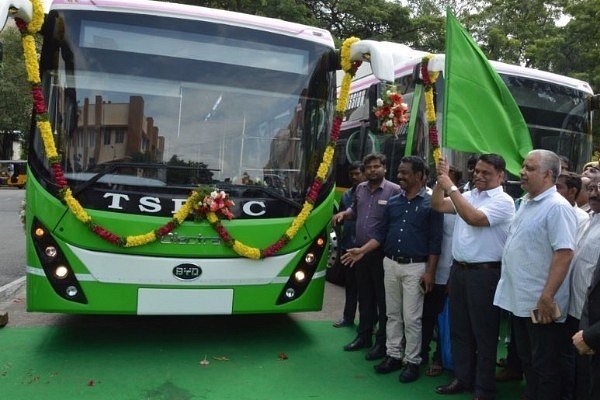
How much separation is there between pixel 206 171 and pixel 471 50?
239 centimetres

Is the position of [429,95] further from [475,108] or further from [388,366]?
[388,366]

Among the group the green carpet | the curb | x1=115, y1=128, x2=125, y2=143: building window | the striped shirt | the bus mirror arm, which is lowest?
the curb

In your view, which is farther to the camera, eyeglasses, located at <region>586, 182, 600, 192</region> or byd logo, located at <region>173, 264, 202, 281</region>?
byd logo, located at <region>173, 264, 202, 281</region>

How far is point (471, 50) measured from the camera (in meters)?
4.56

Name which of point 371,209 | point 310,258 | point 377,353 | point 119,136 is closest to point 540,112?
point 371,209

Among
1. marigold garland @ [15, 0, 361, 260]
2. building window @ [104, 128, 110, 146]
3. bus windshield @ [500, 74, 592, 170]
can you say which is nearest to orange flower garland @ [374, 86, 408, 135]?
marigold garland @ [15, 0, 361, 260]

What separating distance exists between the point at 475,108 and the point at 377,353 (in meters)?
2.31

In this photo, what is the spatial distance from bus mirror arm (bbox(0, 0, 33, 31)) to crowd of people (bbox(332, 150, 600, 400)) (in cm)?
314

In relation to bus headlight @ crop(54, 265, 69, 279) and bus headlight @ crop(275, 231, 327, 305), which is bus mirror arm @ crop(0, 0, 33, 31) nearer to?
bus headlight @ crop(54, 265, 69, 279)

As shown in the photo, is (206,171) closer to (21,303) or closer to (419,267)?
(419,267)

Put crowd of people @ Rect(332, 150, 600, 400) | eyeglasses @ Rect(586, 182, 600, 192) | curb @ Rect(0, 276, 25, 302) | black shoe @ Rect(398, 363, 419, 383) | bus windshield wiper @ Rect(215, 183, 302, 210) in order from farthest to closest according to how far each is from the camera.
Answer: curb @ Rect(0, 276, 25, 302)
bus windshield wiper @ Rect(215, 183, 302, 210)
black shoe @ Rect(398, 363, 419, 383)
crowd of people @ Rect(332, 150, 600, 400)
eyeglasses @ Rect(586, 182, 600, 192)

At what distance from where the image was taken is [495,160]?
426 cm

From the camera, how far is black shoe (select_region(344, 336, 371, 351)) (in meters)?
5.57

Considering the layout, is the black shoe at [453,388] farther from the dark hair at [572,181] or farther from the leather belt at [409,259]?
the dark hair at [572,181]
